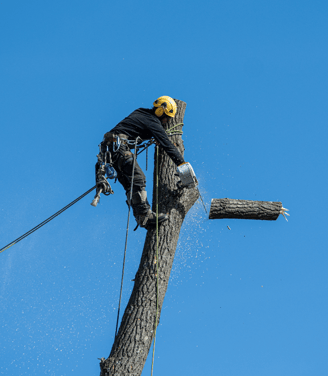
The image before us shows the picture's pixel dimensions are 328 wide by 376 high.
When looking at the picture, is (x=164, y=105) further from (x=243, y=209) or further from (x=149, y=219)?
(x=243, y=209)

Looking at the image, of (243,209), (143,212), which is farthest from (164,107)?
(243,209)

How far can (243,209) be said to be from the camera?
5645 millimetres

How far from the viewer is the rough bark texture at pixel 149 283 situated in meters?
4.55

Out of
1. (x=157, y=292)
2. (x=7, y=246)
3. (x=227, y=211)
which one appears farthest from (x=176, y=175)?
(x=7, y=246)

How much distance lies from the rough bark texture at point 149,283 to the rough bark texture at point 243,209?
305 mm

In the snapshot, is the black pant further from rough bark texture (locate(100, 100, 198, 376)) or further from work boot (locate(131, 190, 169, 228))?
rough bark texture (locate(100, 100, 198, 376))

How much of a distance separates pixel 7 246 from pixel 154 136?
212 centimetres

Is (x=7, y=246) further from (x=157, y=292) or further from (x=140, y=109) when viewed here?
(x=140, y=109)

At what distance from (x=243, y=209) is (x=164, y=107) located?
1.60 m

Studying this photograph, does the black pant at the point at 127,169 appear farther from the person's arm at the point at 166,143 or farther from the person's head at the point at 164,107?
the person's head at the point at 164,107

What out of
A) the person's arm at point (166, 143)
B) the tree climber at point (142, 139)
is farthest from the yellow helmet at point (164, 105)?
the person's arm at point (166, 143)

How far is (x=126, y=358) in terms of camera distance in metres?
4.53

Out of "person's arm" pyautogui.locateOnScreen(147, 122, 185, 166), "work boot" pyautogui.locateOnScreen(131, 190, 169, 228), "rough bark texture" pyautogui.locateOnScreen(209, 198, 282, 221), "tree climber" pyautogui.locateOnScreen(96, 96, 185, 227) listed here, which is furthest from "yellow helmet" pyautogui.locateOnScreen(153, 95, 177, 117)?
"rough bark texture" pyautogui.locateOnScreen(209, 198, 282, 221)

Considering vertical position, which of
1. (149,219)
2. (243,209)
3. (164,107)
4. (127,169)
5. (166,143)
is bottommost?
(149,219)
